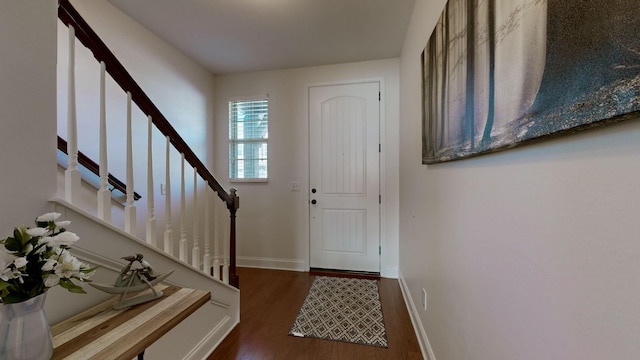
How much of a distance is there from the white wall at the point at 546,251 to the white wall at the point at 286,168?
5.88 feet

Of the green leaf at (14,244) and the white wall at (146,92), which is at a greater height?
the white wall at (146,92)

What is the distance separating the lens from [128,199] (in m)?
1.24

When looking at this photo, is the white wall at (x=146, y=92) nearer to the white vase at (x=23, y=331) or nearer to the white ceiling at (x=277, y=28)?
the white ceiling at (x=277, y=28)

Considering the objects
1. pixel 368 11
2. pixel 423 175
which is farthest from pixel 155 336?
pixel 368 11

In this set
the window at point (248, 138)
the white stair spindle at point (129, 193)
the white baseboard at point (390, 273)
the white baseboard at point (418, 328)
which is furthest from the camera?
the window at point (248, 138)

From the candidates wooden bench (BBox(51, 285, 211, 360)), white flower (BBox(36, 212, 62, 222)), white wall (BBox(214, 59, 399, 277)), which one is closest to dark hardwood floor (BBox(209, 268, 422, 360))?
white wall (BBox(214, 59, 399, 277))

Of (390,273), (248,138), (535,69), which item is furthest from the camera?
(248,138)

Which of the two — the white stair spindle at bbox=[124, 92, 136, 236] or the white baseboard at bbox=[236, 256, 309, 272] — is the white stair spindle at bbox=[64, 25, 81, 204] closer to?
the white stair spindle at bbox=[124, 92, 136, 236]

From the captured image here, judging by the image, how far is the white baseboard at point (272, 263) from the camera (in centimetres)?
329

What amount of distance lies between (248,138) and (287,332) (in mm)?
2425

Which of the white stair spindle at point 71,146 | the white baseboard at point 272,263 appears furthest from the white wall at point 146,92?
the white stair spindle at point 71,146

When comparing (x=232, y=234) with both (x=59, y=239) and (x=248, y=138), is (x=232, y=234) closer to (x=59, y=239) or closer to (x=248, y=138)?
(x=59, y=239)

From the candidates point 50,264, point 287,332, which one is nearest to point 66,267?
point 50,264

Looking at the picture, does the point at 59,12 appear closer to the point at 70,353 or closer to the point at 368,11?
the point at 70,353
